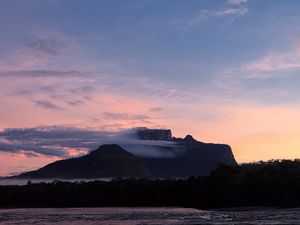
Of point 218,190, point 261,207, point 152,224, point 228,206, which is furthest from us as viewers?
point 218,190

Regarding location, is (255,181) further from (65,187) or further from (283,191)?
(65,187)

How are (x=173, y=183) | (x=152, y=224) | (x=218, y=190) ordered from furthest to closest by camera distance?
1. (x=173, y=183)
2. (x=218, y=190)
3. (x=152, y=224)

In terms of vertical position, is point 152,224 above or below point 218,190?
below

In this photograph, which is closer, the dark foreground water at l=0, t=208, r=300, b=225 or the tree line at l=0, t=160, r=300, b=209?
the dark foreground water at l=0, t=208, r=300, b=225

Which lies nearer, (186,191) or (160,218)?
(160,218)

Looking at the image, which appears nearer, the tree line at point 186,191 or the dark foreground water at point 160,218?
the dark foreground water at point 160,218

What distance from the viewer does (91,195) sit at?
518 feet

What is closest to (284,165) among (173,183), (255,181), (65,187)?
(255,181)

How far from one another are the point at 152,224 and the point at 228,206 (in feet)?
204

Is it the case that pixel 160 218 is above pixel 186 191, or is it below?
below

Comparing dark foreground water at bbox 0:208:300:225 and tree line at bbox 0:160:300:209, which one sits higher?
tree line at bbox 0:160:300:209

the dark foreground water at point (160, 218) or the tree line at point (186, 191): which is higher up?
the tree line at point (186, 191)

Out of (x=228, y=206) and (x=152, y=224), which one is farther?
(x=228, y=206)

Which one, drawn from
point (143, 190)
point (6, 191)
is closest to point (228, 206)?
point (143, 190)
